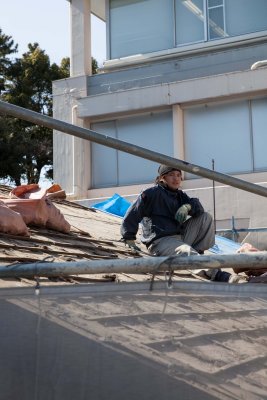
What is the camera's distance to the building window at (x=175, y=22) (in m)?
16.2

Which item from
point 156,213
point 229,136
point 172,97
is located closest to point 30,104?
point 172,97

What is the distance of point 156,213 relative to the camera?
5.95m

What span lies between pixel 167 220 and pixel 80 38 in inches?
482

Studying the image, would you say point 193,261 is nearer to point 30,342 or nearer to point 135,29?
point 30,342

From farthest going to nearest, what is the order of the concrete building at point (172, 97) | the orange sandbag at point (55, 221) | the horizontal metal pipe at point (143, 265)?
the concrete building at point (172, 97) < the orange sandbag at point (55, 221) < the horizontal metal pipe at point (143, 265)

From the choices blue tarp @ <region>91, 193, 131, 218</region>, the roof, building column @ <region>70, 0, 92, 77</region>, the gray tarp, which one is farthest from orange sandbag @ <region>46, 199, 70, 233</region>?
building column @ <region>70, 0, 92, 77</region>

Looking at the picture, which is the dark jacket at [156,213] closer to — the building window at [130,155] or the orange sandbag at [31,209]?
the orange sandbag at [31,209]

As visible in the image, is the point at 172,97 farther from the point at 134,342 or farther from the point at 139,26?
the point at 134,342

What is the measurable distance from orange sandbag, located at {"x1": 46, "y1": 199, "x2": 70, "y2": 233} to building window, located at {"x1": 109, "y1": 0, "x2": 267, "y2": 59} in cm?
1064

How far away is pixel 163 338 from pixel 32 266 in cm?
66

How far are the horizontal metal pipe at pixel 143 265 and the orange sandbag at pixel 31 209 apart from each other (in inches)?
113

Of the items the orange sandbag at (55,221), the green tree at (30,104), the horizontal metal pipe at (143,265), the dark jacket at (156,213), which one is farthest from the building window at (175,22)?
the horizontal metal pipe at (143,265)

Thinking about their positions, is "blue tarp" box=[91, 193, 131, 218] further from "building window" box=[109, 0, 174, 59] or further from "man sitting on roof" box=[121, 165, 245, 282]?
"building window" box=[109, 0, 174, 59]

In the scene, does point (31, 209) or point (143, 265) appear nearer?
point (143, 265)
